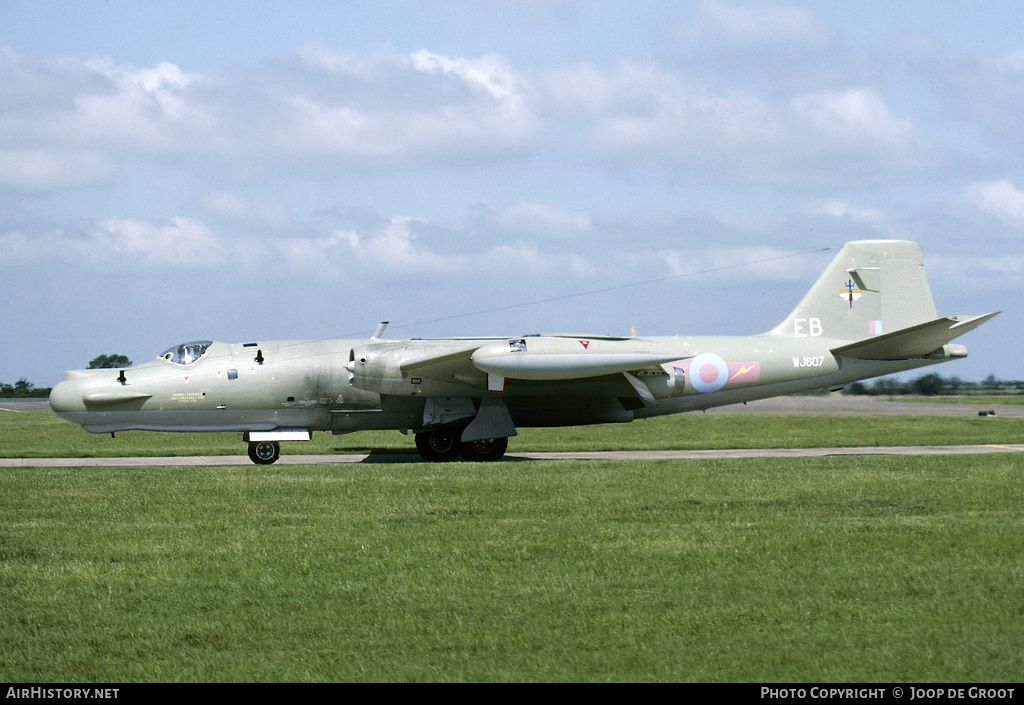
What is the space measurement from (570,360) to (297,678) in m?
14.1

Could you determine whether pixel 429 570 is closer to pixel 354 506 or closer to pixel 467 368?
pixel 354 506

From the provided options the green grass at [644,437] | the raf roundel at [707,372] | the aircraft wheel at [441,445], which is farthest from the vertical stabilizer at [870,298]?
the aircraft wheel at [441,445]

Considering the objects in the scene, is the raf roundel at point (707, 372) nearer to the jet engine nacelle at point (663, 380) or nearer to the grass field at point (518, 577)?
the jet engine nacelle at point (663, 380)

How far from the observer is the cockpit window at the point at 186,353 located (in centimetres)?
2118

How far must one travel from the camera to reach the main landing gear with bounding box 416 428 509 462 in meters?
21.8

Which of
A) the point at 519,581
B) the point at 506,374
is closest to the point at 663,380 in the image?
the point at 506,374

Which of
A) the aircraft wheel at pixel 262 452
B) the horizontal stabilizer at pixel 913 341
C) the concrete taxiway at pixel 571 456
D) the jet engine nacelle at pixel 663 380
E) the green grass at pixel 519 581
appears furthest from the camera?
the concrete taxiway at pixel 571 456

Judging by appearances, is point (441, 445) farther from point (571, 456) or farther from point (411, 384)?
point (571, 456)

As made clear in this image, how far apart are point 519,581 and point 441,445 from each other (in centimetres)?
1350

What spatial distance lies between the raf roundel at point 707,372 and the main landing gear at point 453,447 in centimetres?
437

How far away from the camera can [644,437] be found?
2894 cm

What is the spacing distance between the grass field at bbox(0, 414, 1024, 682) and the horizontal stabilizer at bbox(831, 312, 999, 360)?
6.25 m

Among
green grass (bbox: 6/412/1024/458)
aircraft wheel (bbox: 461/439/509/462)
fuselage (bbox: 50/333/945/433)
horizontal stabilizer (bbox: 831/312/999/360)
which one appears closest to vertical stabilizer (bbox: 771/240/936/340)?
fuselage (bbox: 50/333/945/433)

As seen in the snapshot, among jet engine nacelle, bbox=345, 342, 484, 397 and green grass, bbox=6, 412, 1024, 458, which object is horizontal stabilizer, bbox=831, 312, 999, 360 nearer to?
green grass, bbox=6, 412, 1024, 458
